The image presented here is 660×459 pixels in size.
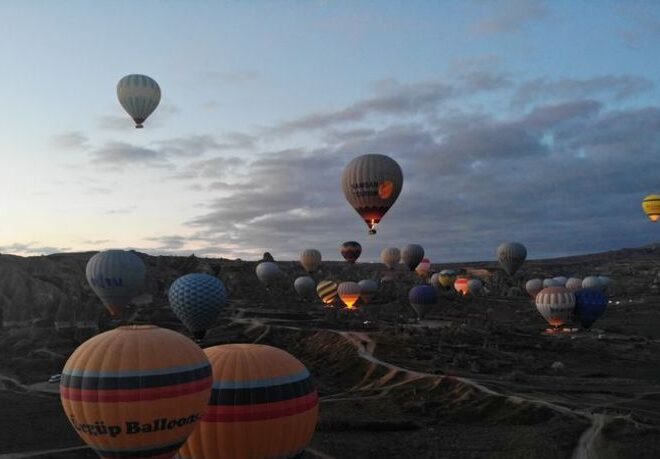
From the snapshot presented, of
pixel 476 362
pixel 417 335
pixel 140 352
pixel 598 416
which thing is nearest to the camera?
pixel 140 352

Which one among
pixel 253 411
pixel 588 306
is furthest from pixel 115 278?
pixel 588 306

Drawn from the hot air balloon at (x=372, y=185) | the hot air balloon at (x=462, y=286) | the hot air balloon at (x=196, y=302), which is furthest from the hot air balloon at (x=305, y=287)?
the hot air balloon at (x=372, y=185)

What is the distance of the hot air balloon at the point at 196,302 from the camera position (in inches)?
2549

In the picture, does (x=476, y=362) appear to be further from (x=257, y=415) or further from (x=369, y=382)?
(x=257, y=415)

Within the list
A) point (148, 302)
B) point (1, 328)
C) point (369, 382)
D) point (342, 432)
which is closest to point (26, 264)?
point (148, 302)

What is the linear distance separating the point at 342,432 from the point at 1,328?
67.8 metres

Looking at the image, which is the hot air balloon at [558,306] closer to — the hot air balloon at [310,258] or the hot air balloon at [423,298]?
the hot air balloon at [423,298]

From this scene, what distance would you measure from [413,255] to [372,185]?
7173 centimetres

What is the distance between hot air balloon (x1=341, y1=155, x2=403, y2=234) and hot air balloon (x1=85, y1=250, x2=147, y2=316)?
27406 mm

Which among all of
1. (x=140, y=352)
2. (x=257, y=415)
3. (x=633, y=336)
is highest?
(x=140, y=352)

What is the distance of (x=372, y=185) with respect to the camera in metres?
60.5

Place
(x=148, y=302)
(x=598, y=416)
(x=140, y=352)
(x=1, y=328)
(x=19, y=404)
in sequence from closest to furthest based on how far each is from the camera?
(x=140, y=352) → (x=598, y=416) → (x=19, y=404) → (x=1, y=328) → (x=148, y=302)

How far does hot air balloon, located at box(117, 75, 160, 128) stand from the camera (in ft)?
225

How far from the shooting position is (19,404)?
47594mm
